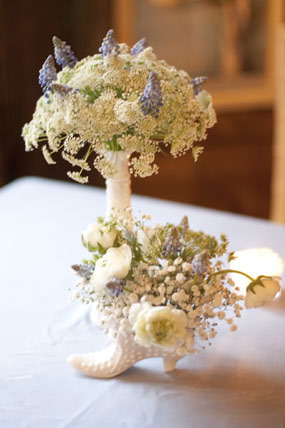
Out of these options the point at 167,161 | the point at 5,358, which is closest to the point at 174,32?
the point at 167,161

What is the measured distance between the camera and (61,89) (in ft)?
3.26

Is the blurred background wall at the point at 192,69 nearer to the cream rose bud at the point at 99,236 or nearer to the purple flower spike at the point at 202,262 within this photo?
the cream rose bud at the point at 99,236

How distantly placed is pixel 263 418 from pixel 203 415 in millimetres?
94

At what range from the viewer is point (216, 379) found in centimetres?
104

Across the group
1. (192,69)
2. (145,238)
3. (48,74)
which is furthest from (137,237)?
(192,69)

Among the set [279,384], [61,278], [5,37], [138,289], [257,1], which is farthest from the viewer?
[257,1]

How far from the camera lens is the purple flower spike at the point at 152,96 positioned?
931mm

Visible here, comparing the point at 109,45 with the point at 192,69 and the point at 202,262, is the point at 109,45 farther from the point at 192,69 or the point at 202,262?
the point at 192,69

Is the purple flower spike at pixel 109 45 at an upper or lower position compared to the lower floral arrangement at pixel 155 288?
upper

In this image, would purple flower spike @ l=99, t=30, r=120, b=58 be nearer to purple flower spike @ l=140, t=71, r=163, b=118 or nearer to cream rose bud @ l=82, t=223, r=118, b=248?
purple flower spike @ l=140, t=71, r=163, b=118

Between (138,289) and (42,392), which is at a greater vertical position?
(138,289)

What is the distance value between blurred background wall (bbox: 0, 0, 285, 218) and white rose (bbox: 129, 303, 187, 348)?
237 cm

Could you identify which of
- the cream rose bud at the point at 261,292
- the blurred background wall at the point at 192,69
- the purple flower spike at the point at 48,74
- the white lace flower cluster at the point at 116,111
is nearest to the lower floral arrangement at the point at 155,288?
the cream rose bud at the point at 261,292

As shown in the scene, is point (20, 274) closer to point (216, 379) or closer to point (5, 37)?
point (216, 379)
